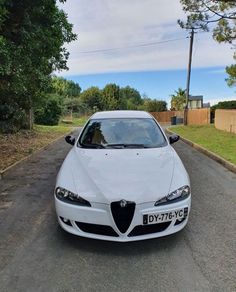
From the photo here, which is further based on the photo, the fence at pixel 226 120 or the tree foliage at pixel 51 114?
the tree foliage at pixel 51 114

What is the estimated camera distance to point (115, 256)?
4465 millimetres

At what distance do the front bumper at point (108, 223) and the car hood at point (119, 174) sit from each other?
11 centimetres

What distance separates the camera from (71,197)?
4680 mm

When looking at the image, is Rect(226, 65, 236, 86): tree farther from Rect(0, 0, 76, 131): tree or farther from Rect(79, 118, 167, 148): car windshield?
Rect(79, 118, 167, 148): car windshield

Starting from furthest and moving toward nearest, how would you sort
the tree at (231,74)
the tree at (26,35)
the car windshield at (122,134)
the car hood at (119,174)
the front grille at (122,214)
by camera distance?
the tree at (231,74)
the tree at (26,35)
the car windshield at (122,134)
the car hood at (119,174)
the front grille at (122,214)

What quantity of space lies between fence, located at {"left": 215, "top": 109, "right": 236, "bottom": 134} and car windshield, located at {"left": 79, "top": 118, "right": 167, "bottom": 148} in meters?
14.0

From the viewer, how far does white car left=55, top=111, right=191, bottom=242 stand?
14.5 feet

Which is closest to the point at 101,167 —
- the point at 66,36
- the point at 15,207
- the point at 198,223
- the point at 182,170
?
the point at 182,170

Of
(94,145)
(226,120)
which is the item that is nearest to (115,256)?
→ (94,145)

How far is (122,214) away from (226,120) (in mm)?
18587

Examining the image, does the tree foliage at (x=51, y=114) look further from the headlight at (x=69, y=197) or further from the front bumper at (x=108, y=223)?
the front bumper at (x=108, y=223)

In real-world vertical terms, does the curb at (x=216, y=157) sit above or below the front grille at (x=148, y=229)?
below

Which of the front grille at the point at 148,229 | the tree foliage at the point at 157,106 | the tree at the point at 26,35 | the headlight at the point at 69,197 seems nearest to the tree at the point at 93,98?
the tree foliage at the point at 157,106

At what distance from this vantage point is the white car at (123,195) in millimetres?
4434
